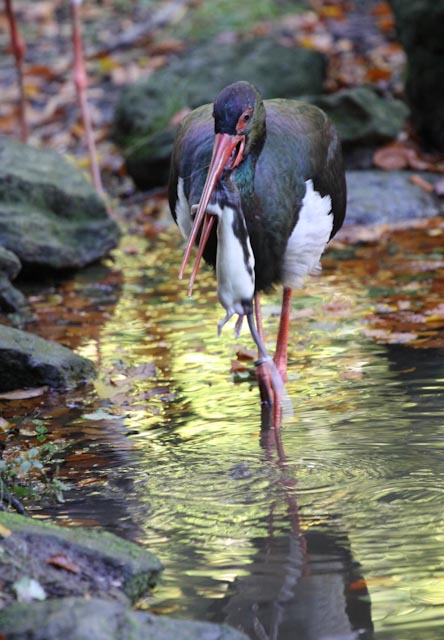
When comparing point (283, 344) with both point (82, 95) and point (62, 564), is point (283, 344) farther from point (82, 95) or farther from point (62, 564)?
point (82, 95)

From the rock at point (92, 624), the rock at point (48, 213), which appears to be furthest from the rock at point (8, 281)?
the rock at point (92, 624)

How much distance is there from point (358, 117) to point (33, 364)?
4759 millimetres

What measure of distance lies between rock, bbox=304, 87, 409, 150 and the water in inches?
107

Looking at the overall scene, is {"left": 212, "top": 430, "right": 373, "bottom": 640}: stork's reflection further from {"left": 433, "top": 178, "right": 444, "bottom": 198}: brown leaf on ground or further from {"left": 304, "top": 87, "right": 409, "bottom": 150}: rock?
{"left": 304, "top": 87, "right": 409, "bottom": 150}: rock

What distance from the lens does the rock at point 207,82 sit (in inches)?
407

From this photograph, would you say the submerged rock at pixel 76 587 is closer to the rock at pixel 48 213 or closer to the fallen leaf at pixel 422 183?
the rock at pixel 48 213

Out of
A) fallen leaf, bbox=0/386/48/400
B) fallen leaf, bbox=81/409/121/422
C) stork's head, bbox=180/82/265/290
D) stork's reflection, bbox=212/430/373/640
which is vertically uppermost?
stork's head, bbox=180/82/265/290

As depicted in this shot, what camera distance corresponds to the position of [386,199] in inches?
340

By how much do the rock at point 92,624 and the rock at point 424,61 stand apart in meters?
7.47

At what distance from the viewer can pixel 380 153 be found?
9281 millimetres

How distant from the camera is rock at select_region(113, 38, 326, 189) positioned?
33.9 feet

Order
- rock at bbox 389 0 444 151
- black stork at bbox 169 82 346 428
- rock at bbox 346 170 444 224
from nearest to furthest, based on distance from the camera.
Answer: black stork at bbox 169 82 346 428 → rock at bbox 346 170 444 224 → rock at bbox 389 0 444 151

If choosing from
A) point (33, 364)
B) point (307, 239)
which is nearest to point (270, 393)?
point (307, 239)

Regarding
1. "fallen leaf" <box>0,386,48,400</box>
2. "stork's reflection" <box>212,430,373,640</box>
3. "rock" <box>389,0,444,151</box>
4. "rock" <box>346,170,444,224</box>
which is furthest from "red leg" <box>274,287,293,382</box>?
"rock" <box>389,0,444,151</box>
